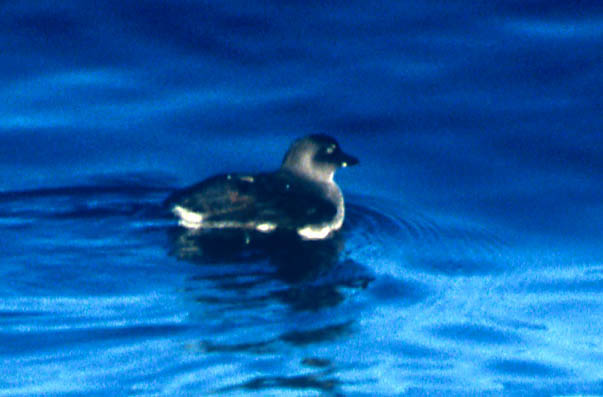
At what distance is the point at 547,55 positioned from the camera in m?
12.7

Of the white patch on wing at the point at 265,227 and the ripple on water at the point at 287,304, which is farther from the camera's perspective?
the white patch on wing at the point at 265,227

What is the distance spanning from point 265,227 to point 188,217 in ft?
1.93

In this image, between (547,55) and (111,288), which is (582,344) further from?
(547,55)

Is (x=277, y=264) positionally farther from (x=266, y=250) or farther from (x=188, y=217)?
(x=188, y=217)

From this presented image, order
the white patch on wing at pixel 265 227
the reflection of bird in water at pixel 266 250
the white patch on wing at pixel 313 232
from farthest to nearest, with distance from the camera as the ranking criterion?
the white patch on wing at pixel 313 232
the white patch on wing at pixel 265 227
the reflection of bird in water at pixel 266 250

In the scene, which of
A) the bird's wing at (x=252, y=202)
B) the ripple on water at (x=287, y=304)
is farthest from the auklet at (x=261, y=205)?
the ripple on water at (x=287, y=304)

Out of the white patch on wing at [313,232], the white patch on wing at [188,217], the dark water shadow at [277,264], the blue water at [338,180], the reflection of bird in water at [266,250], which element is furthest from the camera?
the white patch on wing at [313,232]

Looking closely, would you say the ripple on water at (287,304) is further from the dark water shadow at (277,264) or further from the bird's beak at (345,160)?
the bird's beak at (345,160)

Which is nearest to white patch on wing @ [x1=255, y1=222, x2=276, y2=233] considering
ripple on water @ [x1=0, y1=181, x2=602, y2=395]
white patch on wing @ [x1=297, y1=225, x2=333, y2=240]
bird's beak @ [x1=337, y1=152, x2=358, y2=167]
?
ripple on water @ [x1=0, y1=181, x2=602, y2=395]

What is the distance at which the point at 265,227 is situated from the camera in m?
10.5

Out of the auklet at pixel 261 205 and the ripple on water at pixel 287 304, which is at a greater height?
the auklet at pixel 261 205

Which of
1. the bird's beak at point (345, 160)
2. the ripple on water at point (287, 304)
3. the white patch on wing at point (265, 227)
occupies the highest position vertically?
the bird's beak at point (345, 160)

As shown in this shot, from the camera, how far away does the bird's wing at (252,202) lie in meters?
10.4

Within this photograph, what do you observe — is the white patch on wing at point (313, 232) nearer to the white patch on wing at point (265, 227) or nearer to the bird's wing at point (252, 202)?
the bird's wing at point (252, 202)
